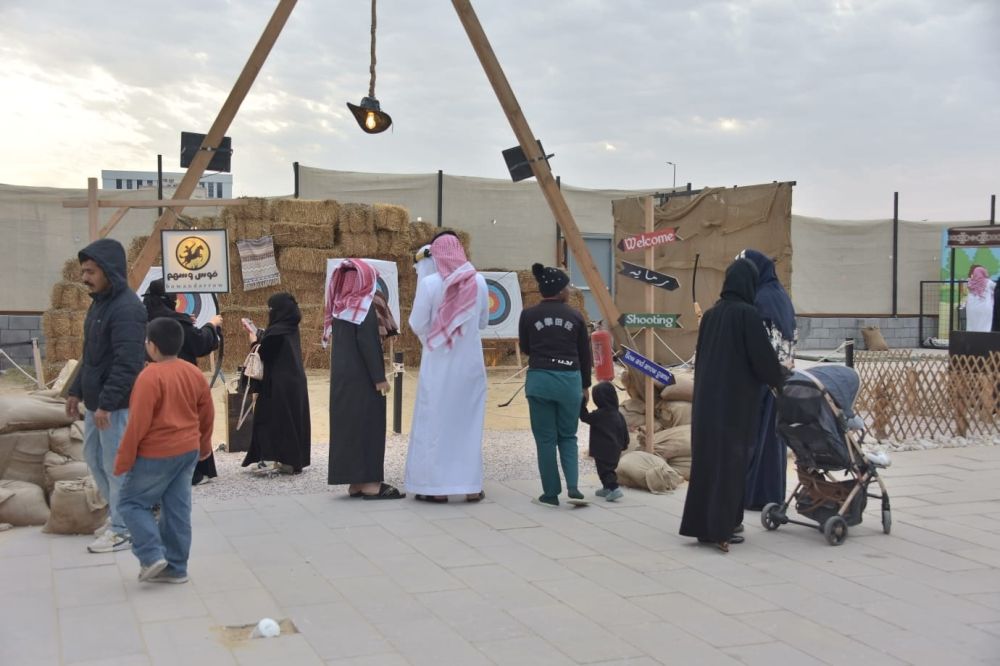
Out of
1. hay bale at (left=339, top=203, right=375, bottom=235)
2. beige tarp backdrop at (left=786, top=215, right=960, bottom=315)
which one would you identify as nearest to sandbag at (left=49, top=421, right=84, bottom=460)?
hay bale at (left=339, top=203, right=375, bottom=235)

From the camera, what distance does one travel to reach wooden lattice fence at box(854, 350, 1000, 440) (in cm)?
970

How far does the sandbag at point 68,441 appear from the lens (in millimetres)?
6389

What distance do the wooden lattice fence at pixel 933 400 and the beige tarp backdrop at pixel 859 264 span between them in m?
10.8

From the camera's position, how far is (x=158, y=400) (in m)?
4.74

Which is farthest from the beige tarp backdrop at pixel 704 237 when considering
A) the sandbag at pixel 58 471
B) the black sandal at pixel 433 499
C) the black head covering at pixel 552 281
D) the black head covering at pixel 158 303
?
the sandbag at pixel 58 471

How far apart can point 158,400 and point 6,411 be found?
2.11 m

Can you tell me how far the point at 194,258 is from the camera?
302 inches

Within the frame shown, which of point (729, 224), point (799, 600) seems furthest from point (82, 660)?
point (729, 224)

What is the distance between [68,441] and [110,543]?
1.25 m

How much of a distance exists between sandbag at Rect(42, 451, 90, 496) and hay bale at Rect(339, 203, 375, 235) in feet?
33.1

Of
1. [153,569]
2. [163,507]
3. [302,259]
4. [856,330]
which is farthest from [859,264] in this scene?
[153,569]

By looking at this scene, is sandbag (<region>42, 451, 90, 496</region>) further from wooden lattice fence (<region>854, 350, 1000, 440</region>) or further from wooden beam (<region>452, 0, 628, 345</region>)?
wooden lattice fence (<region>854, 350, 1000, 440</region>)

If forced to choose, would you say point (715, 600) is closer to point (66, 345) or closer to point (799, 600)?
point (799, 600)

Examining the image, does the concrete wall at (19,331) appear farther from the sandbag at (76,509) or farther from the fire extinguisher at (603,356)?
the sandbag at (76,509)
